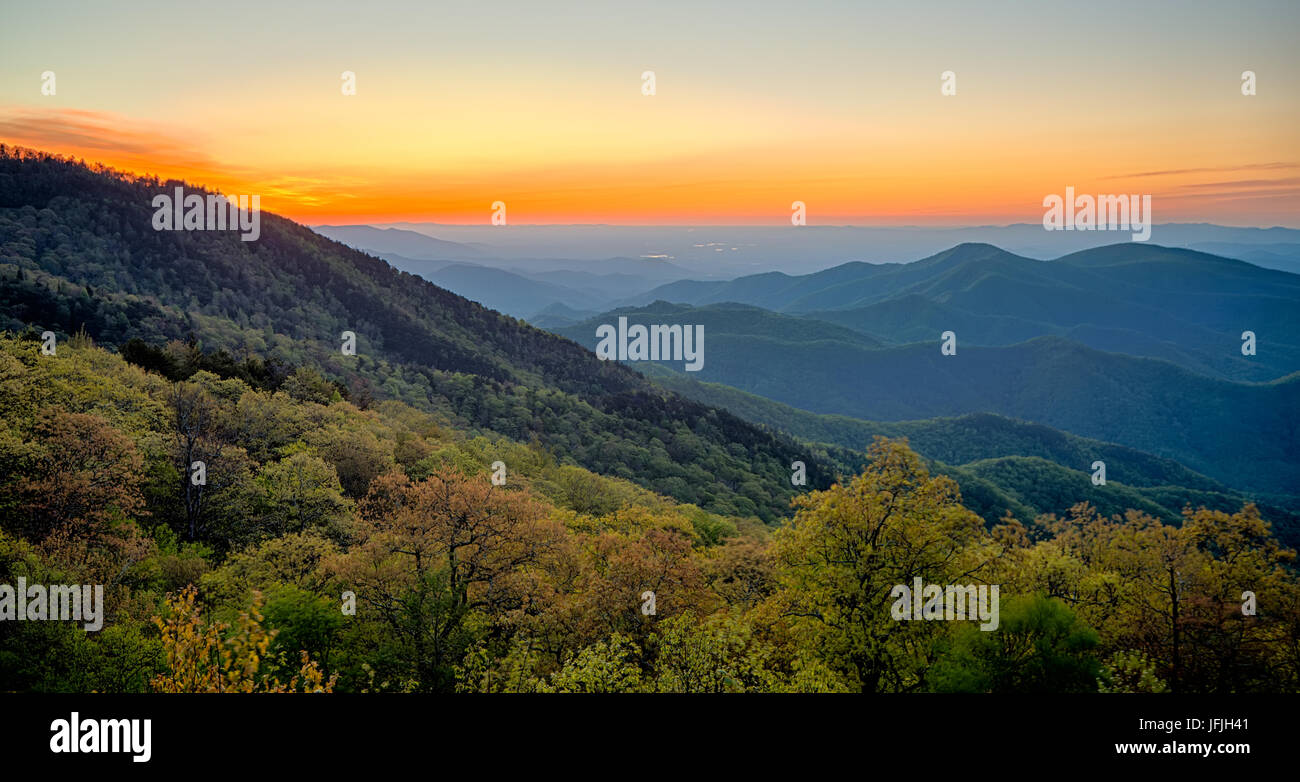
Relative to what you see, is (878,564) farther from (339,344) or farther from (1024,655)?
(339,344)

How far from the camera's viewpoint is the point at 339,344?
17962 cm

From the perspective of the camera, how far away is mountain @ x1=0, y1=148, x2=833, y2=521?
106312 millimetres

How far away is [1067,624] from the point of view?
23.8 m

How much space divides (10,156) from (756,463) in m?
239

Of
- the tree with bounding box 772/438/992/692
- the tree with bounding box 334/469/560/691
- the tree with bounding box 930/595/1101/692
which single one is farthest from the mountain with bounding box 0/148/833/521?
the tree with bounding box 930/595/1101/692

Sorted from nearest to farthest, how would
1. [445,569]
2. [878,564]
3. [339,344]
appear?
1. [878,564]
2. [445,569]
3. [339,344]

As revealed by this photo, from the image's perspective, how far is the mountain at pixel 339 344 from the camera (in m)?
106

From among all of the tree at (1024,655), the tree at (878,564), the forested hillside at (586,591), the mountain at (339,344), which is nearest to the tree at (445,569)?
the forested hillside at (586,591)

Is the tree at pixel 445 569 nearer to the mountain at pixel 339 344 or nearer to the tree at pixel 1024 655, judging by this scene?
the tree at pixel 1024 655

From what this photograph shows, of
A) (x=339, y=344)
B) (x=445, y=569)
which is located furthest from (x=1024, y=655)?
(x=339, y=344)
